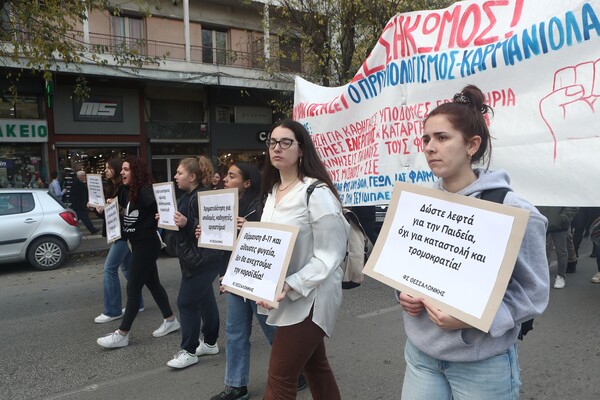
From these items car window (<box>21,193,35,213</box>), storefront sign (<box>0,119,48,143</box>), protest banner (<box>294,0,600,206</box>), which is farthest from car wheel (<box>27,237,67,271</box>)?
storefront sign (<box>0,119,48,143</box>)

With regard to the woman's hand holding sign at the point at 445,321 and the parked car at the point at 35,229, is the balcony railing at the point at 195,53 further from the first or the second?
the woman's hand holding sign at the point at 445,321

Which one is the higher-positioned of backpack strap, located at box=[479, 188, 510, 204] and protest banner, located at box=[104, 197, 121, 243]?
backpack strap, located at box=[479, 188, 510, 204]

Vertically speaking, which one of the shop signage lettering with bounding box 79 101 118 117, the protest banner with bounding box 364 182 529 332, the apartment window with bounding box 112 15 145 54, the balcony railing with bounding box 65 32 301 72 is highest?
the apartment window with bounding box 112 15 145 54

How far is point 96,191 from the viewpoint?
550 cm

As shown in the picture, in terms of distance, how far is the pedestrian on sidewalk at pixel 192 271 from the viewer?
11.6 feet

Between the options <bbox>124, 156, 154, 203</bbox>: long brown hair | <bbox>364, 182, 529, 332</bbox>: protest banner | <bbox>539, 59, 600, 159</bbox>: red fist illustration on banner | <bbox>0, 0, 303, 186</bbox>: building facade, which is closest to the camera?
<bbox>364, 182, 529, 332</bbox>: protest banner

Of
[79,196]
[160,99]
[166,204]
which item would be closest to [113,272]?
[166,204]

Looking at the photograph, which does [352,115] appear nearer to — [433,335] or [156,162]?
[433,335]

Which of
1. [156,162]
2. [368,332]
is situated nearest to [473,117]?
[368,332]

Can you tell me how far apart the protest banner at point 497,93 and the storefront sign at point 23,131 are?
530 inches

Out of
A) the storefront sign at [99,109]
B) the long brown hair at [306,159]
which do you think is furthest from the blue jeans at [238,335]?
the storefront sign at [99,109]

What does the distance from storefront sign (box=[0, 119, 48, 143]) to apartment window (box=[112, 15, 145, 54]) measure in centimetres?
379

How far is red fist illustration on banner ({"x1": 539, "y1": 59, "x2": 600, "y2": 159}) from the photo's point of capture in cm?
214

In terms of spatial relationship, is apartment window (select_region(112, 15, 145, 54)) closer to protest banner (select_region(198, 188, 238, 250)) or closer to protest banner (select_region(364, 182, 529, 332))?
protest banner (select_region(198, 188, 238, 250))
